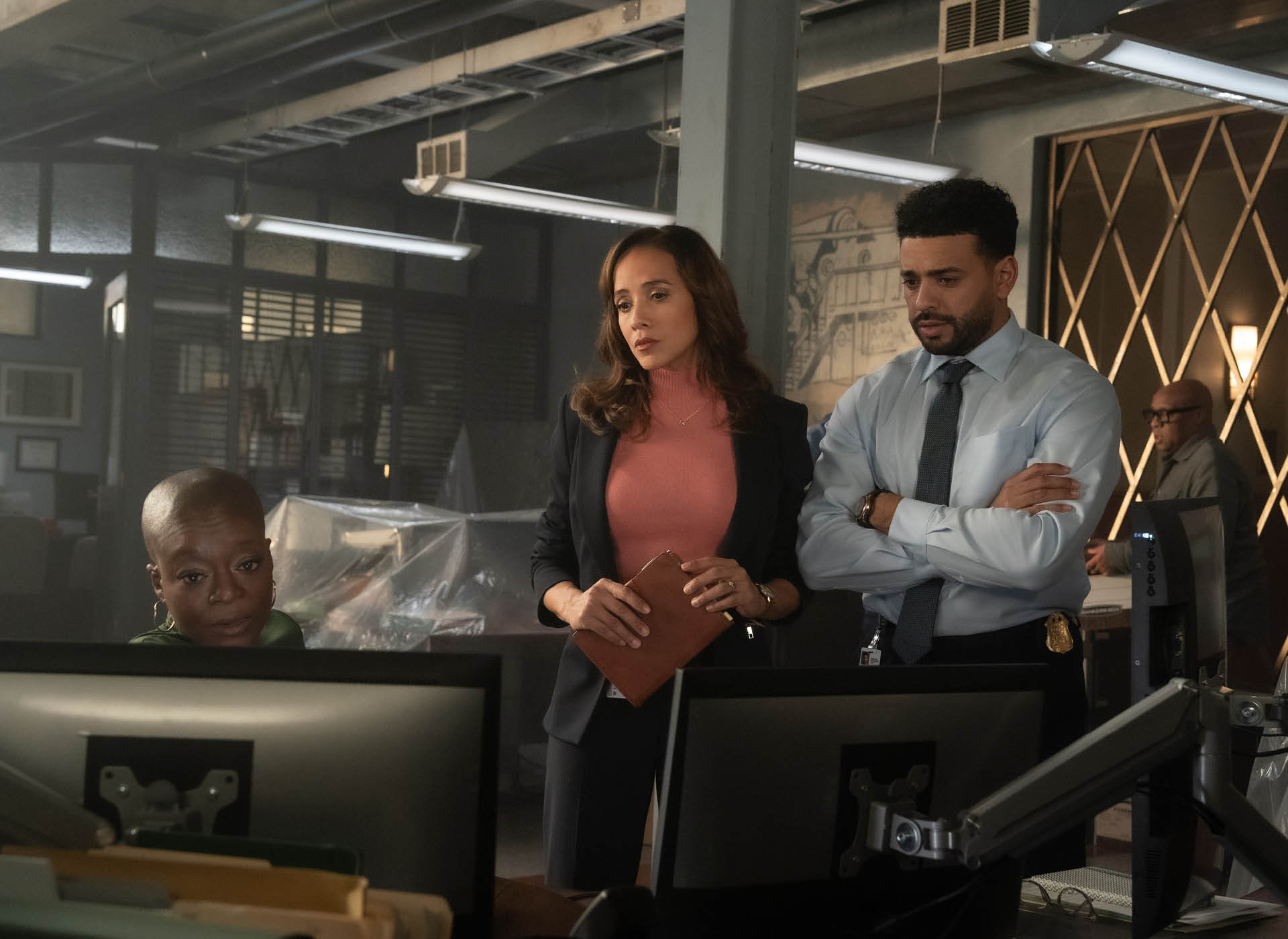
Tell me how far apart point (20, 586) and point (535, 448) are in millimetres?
2904

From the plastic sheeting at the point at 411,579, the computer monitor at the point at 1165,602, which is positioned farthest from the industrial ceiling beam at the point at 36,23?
the computer monitor at the point at 1165,602

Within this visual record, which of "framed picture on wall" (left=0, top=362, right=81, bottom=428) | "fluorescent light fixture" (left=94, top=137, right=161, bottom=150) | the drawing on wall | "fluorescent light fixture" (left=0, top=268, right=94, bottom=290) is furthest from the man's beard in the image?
the drawing on wall

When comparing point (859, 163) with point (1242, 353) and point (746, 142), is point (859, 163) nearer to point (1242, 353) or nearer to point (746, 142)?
point (1242, 353)

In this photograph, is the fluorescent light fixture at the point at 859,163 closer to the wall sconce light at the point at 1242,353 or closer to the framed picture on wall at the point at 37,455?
the wall sconce light at the point at 1242,353

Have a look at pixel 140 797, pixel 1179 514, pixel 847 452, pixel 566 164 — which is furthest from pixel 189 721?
pixel 566 164

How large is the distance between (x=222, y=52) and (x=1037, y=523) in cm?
478

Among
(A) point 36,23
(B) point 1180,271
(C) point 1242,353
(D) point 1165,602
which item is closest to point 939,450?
(D) point 1165,602

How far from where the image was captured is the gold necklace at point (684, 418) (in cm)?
186

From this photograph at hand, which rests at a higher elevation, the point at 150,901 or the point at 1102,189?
the point at 1102,189

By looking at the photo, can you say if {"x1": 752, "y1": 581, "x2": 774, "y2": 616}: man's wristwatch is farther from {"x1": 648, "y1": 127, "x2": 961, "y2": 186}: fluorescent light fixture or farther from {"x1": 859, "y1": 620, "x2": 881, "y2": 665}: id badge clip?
{"x1": 648, "y1": 127, "x2": 961, "y2": 186}: fluorescent light fixture

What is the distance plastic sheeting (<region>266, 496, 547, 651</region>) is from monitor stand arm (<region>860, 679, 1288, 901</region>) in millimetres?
3081

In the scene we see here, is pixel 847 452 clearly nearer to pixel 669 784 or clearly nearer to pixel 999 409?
pixel 999 409

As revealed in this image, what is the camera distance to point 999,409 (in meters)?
1.81

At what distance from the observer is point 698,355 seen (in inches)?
74.9
